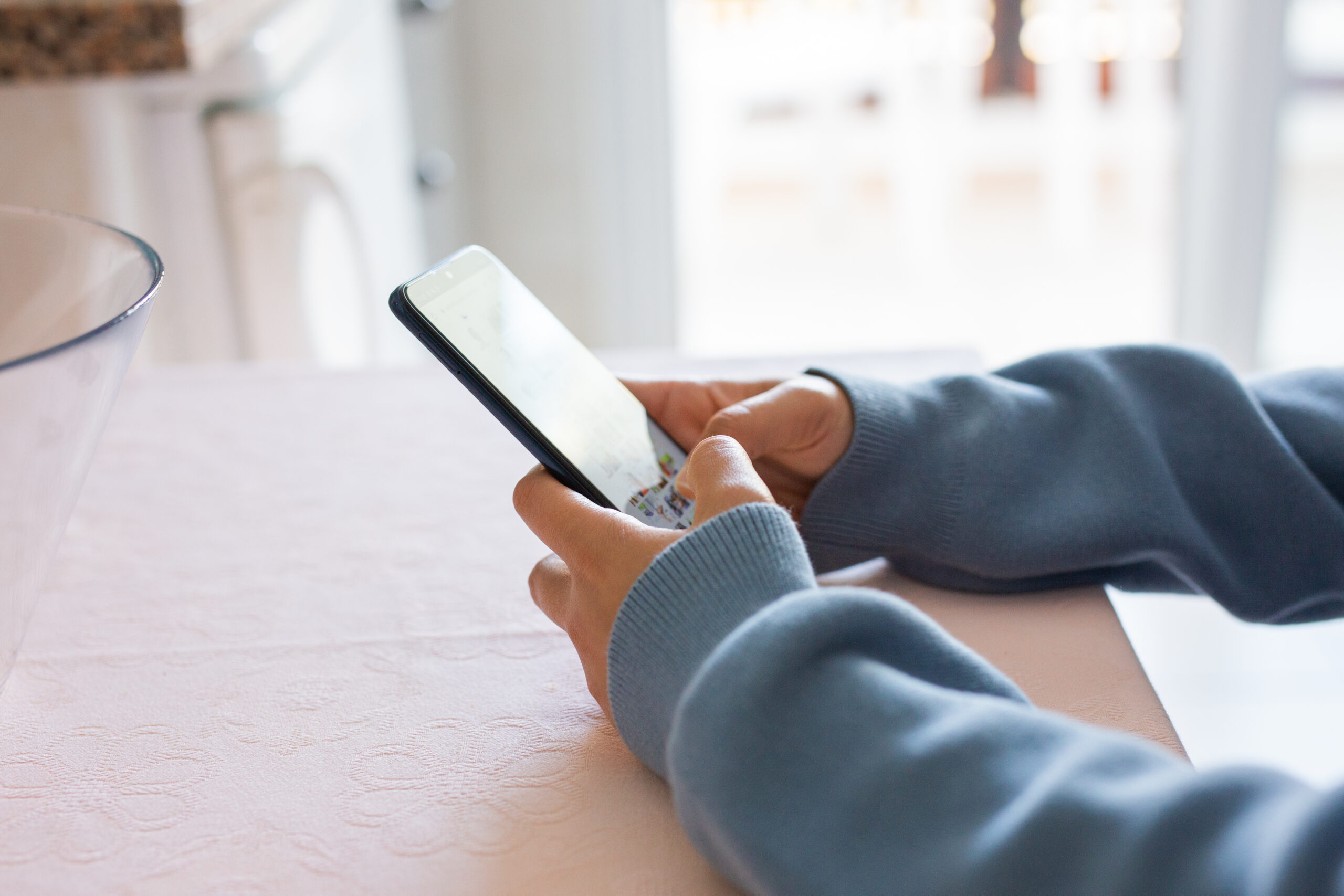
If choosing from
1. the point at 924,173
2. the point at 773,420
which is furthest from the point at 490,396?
the point at 924,173

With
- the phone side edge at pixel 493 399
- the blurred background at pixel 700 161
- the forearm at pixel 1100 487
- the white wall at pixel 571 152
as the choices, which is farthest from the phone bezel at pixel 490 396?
the white wall at pixel 571 152

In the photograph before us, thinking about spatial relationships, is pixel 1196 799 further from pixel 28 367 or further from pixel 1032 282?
pixel 1032 282

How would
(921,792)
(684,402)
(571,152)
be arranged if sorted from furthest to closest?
(571,152)
(684,402)
(921,792)

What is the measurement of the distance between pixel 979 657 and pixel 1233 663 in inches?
15.6

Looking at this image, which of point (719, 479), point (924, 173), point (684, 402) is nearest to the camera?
point (719, 479)

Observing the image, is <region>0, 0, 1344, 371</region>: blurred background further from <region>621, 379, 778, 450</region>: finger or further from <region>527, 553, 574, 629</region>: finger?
<region>527, 553, 574, 629</region>: finger

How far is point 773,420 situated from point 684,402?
0.08 meters

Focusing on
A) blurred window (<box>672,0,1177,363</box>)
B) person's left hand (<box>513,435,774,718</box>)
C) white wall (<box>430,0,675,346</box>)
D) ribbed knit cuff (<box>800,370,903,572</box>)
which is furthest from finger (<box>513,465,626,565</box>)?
white wall (<box>430,0,675,346</box>)

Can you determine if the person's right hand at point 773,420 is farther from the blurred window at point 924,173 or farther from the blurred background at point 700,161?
the blurred window at point 924,173

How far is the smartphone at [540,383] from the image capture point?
0.41 meters

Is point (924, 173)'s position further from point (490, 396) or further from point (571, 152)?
point (490, 396)

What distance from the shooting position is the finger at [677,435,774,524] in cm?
38

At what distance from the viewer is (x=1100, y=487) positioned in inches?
18.9

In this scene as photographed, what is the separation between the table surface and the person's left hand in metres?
0.03
